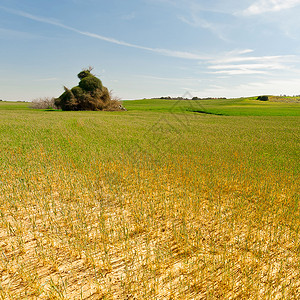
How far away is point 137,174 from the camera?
685 cm

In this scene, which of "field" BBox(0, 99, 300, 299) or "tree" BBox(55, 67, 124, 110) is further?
"tree" BBox(55, 67, 124, 110)

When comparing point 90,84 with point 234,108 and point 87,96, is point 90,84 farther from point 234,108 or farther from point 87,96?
point 234,108

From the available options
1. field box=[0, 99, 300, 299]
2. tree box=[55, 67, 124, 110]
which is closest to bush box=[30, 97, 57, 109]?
tree box=[55, 67, 124, 110]

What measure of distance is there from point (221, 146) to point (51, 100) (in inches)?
1884

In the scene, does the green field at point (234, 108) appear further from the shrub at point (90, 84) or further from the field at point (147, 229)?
the field at point (147, 229)

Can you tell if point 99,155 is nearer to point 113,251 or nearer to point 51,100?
point 113,251

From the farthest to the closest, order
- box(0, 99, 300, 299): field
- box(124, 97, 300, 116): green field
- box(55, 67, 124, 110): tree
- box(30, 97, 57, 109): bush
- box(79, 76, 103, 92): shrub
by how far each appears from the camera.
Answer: box(30, 97, 57, 109): bush → box(79, 76, 103, 92): shrub → box(55, 67, 124, 110): tree → box(124, 97, 300, 116): green field → box(0, 99, 300, 299): field

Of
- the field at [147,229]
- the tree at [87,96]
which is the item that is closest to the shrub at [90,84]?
the tree at [87,96]

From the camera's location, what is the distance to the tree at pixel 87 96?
34875 millimetres

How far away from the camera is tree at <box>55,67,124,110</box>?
34.9 meters

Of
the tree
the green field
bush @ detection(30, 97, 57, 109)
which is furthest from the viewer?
bush @ detection(30, 97, 57, 109)

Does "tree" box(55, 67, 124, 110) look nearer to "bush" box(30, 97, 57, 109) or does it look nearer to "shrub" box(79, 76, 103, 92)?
"shrub" box(79, 76, 103, 92)

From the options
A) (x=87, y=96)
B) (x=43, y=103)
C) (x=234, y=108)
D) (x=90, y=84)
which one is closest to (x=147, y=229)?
(x=87, y=96)

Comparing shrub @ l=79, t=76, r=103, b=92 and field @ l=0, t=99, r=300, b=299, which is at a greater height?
shrub @ l=79, t=76, r=103, b=92
